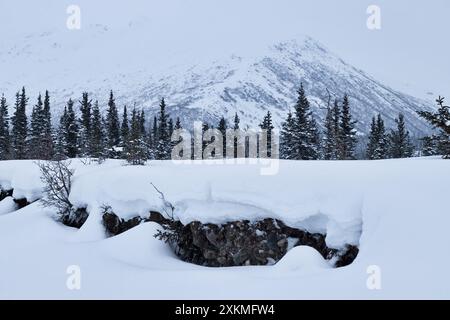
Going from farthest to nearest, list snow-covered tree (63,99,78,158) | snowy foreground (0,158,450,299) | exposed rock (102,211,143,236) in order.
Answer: snow-covered tree (63,99,78,158)
exposed rock (102,211,143,236)
snowy foreground (0,158,450,299)

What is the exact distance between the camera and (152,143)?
59.3 meters

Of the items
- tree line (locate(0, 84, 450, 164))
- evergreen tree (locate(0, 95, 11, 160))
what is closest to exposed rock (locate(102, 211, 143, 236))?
A: tree line (locate(0, 84, 450, 164))

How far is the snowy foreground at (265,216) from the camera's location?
6980 millimetres

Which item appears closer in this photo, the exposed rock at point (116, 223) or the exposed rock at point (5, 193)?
the exposed rock at point (116, 223)

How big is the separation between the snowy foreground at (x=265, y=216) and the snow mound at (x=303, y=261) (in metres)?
0.02

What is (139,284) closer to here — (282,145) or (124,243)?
(124,243)

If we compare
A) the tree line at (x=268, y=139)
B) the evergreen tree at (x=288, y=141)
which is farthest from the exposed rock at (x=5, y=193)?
the evergreen tree at (x=288, y=141)

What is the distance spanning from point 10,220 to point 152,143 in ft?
138

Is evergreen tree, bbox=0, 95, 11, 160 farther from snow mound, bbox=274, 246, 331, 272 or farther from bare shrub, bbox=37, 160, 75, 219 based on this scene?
snow mound, bbox=274, 246, 331, 272

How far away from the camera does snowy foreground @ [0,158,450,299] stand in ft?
22.9

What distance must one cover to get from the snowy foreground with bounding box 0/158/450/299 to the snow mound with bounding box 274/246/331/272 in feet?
0.08

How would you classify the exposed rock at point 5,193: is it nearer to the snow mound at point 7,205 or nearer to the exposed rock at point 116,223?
the snow mound at point 7,205

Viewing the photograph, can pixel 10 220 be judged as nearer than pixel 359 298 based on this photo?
No
